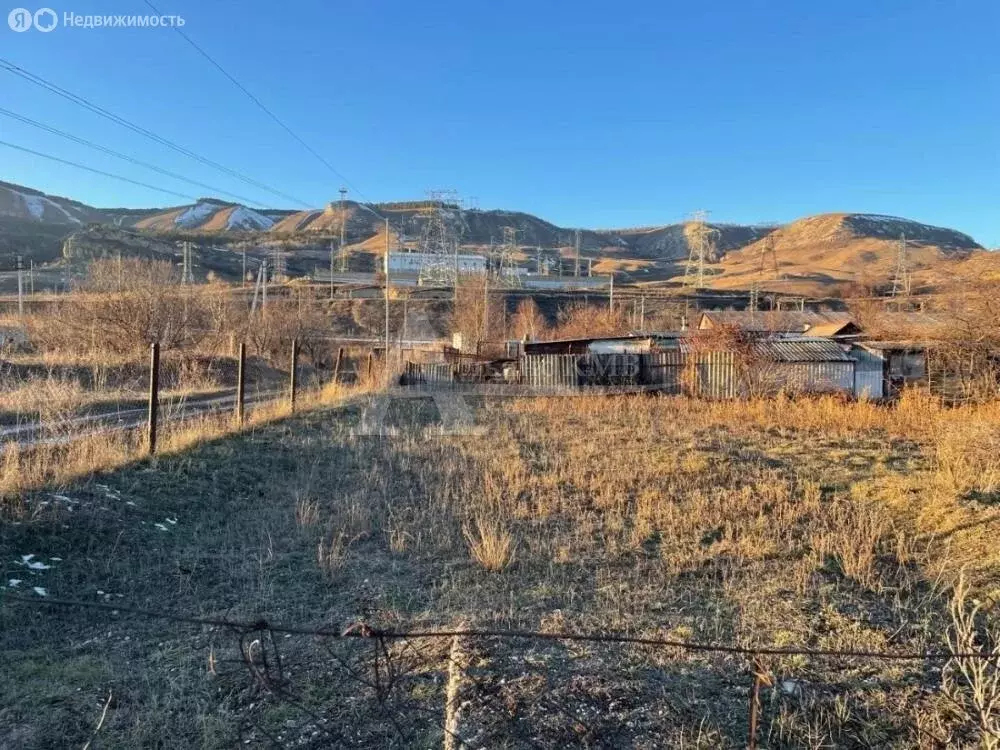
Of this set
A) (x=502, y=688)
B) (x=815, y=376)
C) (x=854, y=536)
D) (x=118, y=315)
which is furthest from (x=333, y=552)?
(x=118, y=315)

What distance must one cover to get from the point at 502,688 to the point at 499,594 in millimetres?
1579

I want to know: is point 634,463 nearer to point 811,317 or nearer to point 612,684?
point 612,684

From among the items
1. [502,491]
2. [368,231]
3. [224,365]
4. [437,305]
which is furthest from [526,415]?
[368,231]

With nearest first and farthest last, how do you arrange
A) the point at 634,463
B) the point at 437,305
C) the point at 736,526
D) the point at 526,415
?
the point at 736,526, the point at 634,463, the point at 526,415, the point at 437,305

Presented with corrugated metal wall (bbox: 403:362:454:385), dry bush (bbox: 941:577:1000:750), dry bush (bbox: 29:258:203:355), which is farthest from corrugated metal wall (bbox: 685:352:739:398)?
dry bush (bbox: 29:258:203:355)

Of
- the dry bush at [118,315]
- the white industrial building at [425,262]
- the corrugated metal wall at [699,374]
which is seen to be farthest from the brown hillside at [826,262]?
the dry bush at [118,315]

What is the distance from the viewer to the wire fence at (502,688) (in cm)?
296

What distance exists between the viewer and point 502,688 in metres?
3.36

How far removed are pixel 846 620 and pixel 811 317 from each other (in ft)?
177

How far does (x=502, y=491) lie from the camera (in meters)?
8.18

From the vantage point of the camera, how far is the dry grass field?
3.14 metres

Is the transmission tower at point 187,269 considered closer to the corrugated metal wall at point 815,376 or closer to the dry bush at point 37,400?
the dry bush at point 37,400

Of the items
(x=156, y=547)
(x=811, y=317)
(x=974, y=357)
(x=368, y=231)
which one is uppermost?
(x=368, y=231)

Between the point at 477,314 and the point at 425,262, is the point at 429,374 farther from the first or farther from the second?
the point at 425,262
